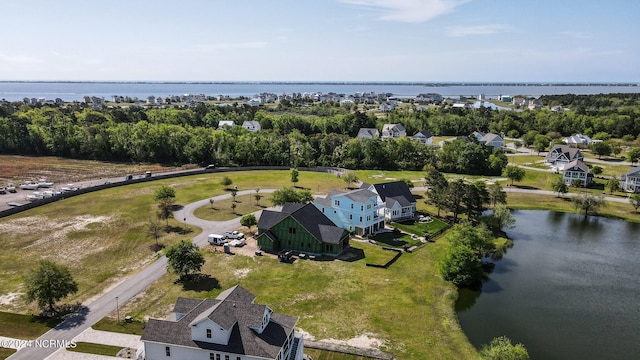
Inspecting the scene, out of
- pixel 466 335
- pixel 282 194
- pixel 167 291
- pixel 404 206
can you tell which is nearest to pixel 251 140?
pixel 282 194

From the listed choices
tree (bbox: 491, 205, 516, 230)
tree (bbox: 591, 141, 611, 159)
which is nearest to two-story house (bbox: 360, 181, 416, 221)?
tree (bbox: 491, 205, 516, 230)

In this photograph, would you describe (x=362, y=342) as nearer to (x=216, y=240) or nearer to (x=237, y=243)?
(x=237, y=243)

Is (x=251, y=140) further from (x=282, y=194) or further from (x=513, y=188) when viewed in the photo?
(x=513, y=188)

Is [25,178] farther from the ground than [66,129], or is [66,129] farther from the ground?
[66,129]

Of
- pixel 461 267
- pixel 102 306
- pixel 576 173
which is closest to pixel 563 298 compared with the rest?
pixel 461 267

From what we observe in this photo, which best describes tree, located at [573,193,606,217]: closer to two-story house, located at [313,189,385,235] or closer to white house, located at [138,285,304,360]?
two-story house, located at [313,189,385,235]

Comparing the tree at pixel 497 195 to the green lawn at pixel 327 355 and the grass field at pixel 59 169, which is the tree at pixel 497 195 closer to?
the green lawn at pixel 327 355
